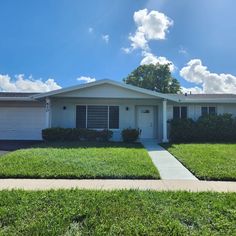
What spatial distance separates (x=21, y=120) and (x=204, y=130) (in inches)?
486

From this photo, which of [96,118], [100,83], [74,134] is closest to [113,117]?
[96,118]

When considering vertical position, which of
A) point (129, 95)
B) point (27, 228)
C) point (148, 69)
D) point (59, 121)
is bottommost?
point (27, 228)

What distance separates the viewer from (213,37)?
15438 mm

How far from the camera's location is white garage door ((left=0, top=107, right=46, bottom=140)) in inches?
728

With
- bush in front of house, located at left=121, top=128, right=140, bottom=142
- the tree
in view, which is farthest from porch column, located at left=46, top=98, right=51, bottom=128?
the tree

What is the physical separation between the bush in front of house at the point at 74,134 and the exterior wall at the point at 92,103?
1.45 meters

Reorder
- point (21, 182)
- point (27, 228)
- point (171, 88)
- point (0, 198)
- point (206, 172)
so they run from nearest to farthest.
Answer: point (27, 228) < point (0, 198) < point (21, 182) < point (206, 172) < point (171, 88)

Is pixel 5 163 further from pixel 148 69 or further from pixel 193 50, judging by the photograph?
pixel 148 69

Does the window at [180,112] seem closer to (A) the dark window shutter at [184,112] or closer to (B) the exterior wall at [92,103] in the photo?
(A) the dark window shutter at [184,112]

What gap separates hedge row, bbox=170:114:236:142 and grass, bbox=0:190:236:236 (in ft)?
37.1

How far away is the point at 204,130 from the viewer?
56.1 feet

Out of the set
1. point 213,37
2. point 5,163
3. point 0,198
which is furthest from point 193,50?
point 0,198

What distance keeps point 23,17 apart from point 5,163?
7.91m

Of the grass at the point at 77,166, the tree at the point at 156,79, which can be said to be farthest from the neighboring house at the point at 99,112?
the tree at the point at 156,79
